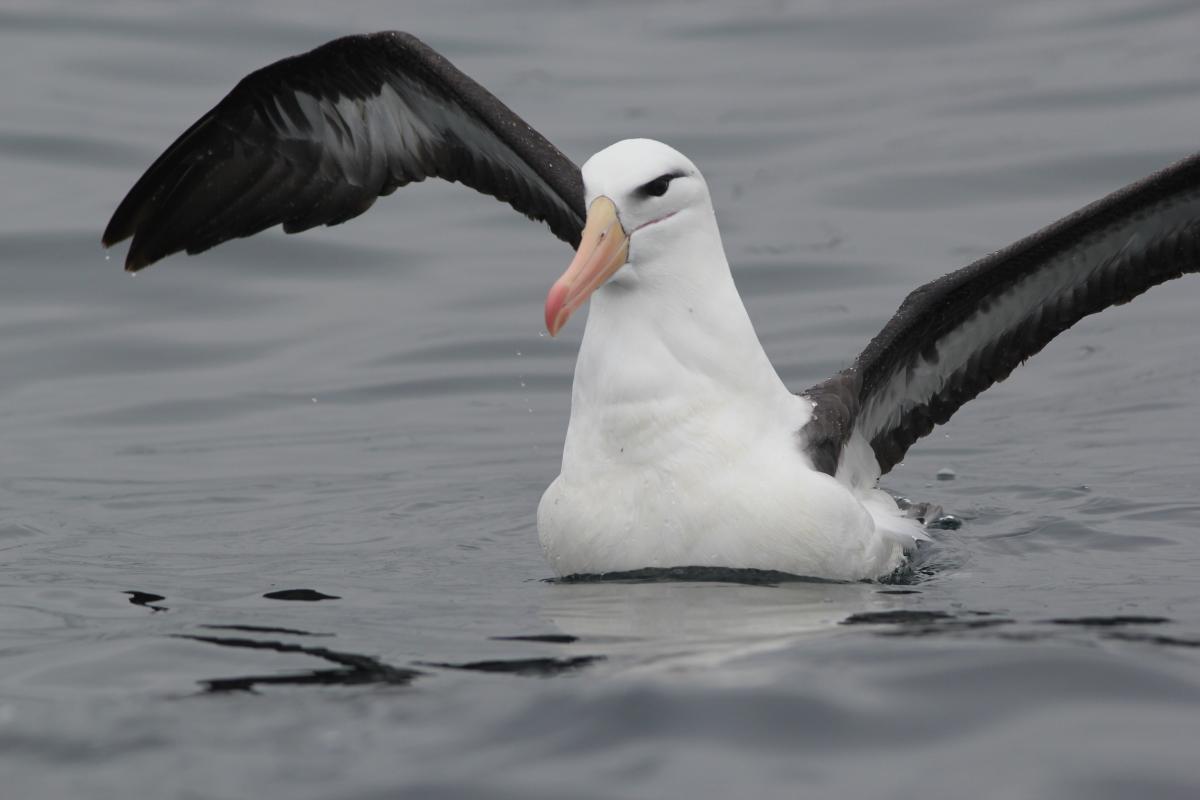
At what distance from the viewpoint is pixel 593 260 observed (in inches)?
237

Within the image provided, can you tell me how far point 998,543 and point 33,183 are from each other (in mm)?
8063

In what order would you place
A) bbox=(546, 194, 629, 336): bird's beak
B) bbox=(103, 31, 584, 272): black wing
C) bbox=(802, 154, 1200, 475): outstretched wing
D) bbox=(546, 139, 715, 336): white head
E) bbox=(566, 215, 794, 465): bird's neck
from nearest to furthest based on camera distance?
bbox=(546, 194, 629, 336): bird's beak, bbox=(546, 139, 715, 336): white head, bbox=(566, 215, 794, 465): bird's neck, bbox=(802, 154, 1200, 475): outstretched wing, bbox=(103, 31, 584, 272): black wing

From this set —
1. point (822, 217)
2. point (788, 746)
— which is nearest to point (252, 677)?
point (788, 746)

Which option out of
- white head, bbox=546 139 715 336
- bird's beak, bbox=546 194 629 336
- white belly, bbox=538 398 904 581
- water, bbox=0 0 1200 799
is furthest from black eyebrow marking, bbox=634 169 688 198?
water, bbox=0 0 1200 799

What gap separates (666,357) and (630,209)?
1.62ft

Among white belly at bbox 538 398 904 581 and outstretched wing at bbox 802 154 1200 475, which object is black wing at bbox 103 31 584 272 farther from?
white belly at bbox 538 398 904 581

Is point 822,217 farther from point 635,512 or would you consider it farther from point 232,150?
point 635,512

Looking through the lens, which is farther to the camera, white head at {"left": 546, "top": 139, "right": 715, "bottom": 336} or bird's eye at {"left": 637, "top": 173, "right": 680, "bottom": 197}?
bird's eye at {"left": 637, "top": 173, "right": 680, "bottom": 197}

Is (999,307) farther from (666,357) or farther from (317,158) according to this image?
(317,158)

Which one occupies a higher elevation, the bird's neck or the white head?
the white head

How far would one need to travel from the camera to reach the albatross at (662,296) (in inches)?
239

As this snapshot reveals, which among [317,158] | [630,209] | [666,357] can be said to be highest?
[317,158]

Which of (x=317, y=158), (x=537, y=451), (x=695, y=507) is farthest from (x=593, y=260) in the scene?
(x=537, y=451)

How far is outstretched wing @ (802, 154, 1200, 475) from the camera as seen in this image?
7.00 meters
